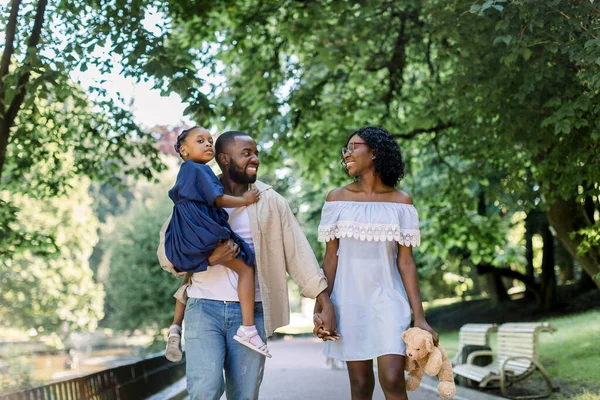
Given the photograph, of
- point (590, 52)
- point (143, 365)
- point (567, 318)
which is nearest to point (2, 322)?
point (567, 318)

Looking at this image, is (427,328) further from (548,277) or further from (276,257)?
(548,277)

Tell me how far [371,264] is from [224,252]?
117cm

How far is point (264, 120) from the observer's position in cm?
1458

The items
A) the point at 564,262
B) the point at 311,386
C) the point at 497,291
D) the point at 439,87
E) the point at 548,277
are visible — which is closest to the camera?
the point at 439,87

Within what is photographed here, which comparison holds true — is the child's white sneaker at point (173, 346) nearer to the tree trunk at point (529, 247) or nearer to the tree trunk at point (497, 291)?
the tree trunk at point (529, 247)

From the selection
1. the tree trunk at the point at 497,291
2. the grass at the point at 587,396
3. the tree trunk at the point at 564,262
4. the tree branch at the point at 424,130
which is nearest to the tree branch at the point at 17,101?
the tree branch at the point at 424,130

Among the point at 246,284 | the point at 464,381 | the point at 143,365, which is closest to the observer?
the point at 246,284

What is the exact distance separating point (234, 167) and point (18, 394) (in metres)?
2.68

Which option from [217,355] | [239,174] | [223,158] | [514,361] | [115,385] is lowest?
[514,361]

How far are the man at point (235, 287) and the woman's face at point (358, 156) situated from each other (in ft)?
2.18

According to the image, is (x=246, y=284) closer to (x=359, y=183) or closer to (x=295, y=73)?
(x=359, y=183)

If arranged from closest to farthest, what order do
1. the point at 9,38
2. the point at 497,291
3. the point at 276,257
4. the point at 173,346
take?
the point at 173,346 < the point at 276,257 < the point at 9,38 < the point at 497,291

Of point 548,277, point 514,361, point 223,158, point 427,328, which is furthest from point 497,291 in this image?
point 223,158

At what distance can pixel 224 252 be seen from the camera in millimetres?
4969
